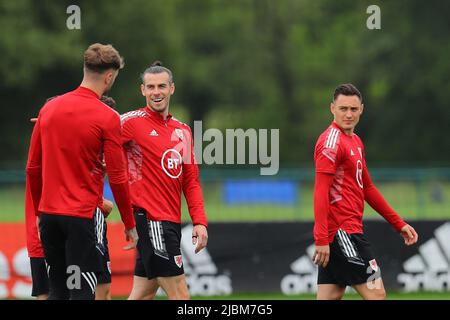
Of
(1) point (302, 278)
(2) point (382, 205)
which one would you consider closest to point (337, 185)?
(2) point (382, 205)

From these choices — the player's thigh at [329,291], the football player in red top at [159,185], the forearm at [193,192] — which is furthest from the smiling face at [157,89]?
the player's thigh at [329,291]

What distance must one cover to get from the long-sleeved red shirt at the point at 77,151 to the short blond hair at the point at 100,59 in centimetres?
18

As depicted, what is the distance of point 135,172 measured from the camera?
29.0 feet

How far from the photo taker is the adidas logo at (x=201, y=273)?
1491 centimetres

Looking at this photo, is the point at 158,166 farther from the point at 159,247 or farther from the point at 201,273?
the point at 201,273

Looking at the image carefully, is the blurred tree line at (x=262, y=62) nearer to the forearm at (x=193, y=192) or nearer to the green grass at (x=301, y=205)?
the green grass at (x=301, y=205)

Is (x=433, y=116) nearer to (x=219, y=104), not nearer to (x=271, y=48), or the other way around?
Result: (x=271, y=48)

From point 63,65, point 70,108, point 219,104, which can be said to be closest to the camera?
point 70,108

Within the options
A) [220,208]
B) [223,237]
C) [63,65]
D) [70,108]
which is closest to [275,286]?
[223,237]

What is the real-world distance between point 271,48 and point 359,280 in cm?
5434

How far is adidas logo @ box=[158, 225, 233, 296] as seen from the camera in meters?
14.9

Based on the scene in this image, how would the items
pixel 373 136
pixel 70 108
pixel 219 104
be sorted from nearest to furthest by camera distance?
pixel 70 108 → pixel 373 136 → pixel 219 104

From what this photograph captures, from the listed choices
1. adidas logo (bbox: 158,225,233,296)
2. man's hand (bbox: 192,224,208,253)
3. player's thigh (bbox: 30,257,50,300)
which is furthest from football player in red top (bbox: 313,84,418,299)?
adidas logo (bbox: 158,225,233,296)

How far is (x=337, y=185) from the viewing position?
889cm
